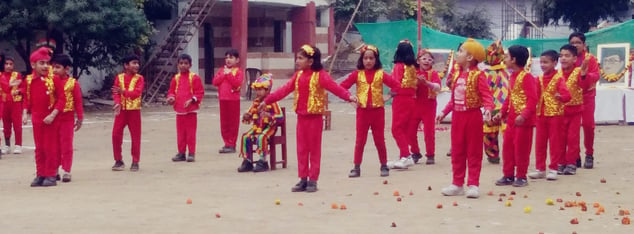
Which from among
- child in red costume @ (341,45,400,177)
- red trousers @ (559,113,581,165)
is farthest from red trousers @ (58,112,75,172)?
red trousers @ (559,113,581,165)

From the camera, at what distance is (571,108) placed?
12.1 metres

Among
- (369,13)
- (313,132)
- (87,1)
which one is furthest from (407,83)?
(369,13)

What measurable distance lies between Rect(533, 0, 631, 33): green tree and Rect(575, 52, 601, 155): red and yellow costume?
23.9 meters

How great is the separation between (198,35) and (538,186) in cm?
2371

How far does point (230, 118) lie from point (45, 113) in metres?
4.29

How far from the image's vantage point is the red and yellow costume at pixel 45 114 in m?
11.7

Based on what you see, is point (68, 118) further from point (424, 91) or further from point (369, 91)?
point (424, 91)

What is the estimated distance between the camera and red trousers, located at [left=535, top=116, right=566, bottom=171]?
11.8 m

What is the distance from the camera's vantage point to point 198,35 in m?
33.8

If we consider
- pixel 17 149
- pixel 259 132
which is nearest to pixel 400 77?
pixel 259 132

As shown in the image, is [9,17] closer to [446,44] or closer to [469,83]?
[446,44]

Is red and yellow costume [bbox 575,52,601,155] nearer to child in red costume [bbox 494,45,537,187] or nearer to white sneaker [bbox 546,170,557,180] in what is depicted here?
white sneaker [bbox 546,170,557,180]

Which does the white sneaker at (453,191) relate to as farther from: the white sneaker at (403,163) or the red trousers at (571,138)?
the white sneaker at (403,163)

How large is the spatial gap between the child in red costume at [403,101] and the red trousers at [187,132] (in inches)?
119
